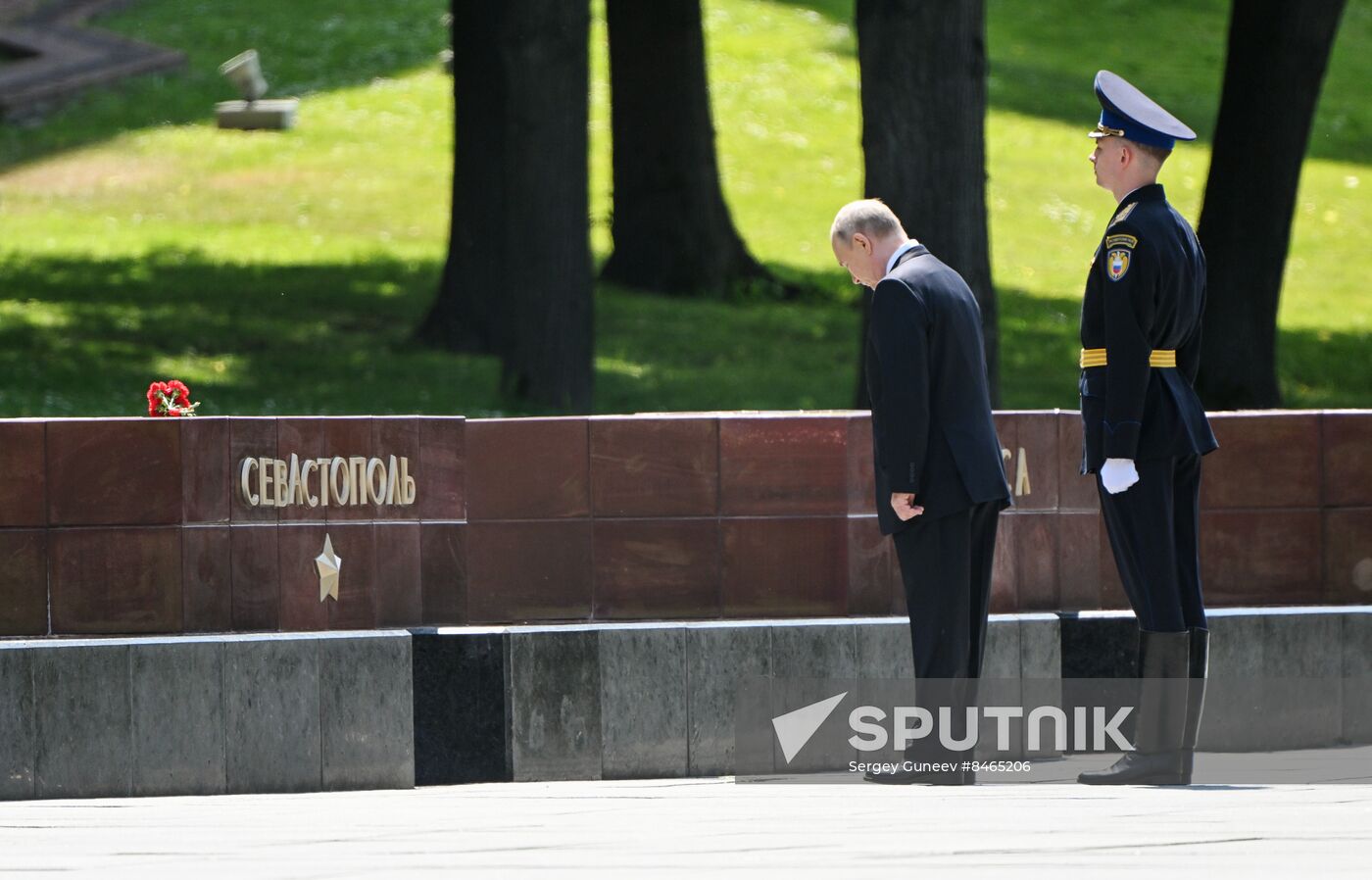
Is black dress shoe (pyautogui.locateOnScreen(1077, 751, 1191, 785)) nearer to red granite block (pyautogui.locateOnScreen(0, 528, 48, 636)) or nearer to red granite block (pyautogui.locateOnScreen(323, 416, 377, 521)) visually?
red granite block (pyautogui.locateOnScreen(323, 416, 377, 521))

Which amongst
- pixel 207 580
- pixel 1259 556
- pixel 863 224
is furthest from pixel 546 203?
pixel 863 224

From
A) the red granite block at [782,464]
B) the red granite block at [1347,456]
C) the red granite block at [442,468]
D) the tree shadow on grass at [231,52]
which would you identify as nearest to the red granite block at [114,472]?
the red granite block at [442,468]

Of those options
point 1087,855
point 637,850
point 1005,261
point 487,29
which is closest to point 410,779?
point 637,850

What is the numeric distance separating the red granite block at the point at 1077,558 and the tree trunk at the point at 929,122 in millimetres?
2923

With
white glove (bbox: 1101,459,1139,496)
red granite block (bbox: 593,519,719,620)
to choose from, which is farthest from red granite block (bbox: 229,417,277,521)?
white glove (bbox: 1101,459,1139,496)

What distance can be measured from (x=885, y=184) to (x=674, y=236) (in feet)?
38.4

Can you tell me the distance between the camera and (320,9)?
43438mm

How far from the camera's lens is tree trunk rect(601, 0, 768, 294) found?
2258cm

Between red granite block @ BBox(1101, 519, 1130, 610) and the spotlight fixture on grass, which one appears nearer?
red granite block @ BBox(1101, 519, 1130, 610)

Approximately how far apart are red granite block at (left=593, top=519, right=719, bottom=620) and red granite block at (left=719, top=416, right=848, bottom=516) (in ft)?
0.68

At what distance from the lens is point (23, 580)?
7945 millimetres

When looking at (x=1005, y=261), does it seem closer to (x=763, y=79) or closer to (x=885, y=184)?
(x=763, y=79)

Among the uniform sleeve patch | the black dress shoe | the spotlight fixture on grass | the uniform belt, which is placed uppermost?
the spotlight fixture on grass

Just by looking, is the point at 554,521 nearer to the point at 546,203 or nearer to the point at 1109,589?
the point at 1109,589
